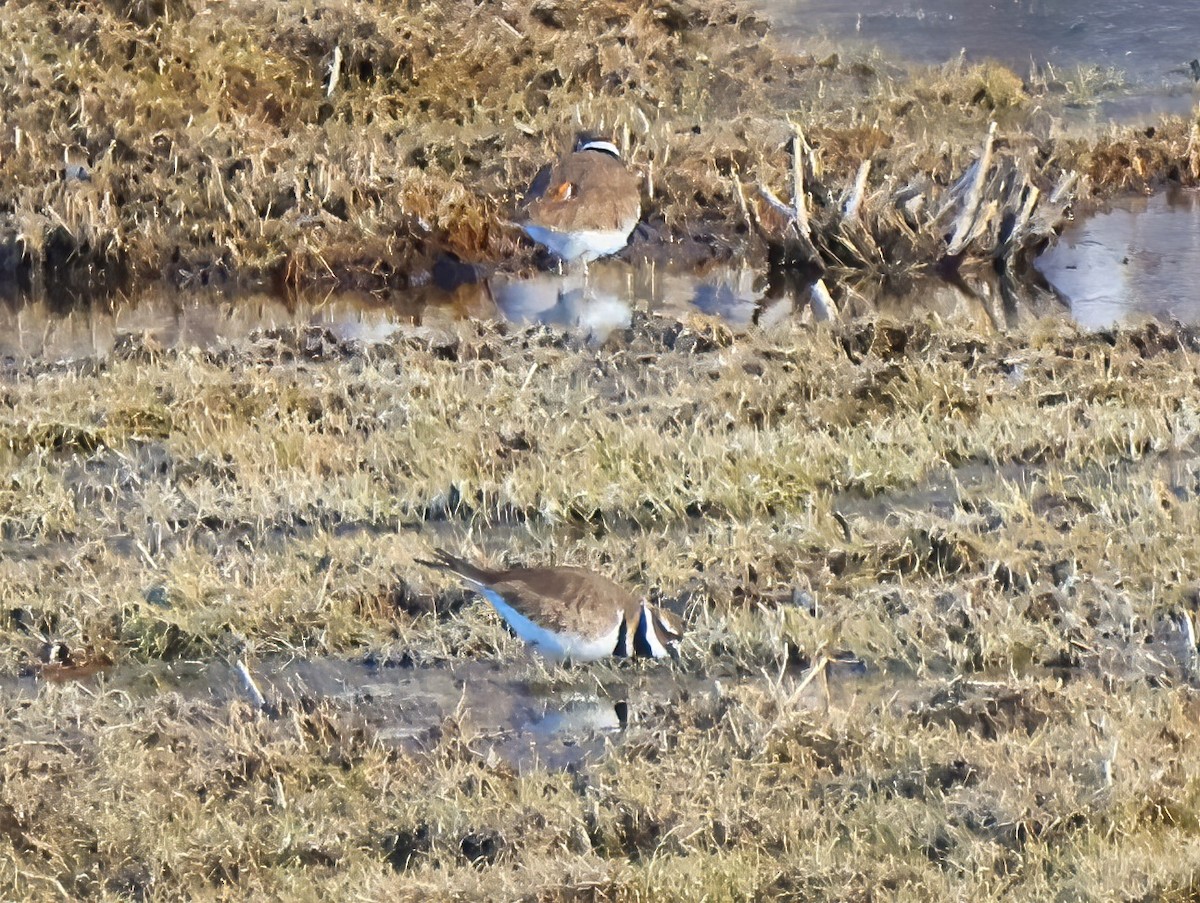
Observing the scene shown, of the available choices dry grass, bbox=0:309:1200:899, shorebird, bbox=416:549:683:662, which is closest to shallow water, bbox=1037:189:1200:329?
dry grass, bbox=0:309:1200:899

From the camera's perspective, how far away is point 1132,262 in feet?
39.5

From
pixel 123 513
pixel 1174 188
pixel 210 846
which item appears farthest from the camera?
pixel 1174 188

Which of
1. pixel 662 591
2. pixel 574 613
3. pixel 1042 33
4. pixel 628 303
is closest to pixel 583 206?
pixel 628 303

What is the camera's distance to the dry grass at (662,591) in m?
4.23

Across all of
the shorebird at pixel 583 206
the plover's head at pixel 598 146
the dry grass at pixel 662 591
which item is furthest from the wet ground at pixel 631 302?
the dry grass at pixel 662 591

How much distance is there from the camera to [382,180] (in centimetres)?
1280

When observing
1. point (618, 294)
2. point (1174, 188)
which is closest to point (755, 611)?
point (618, 294)

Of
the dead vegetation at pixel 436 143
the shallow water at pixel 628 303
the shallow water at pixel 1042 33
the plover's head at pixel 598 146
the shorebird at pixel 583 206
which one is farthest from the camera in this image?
the shallow water at pixel 1042 33

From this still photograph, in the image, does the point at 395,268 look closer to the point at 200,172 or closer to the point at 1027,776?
the point at 200,172

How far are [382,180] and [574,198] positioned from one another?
2507 millimetres

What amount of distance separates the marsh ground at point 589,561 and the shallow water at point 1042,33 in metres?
4.61

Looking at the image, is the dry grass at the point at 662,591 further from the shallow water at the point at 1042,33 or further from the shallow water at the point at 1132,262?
the shallow water at the point at 1042,33

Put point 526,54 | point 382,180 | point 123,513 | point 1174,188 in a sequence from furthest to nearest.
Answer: point 526,54
point 1174,188
point 382,180
point 123,513

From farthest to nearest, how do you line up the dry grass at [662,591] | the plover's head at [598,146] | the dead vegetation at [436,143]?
the dead vegetation at [436,143], the plover's head at [598,146], the dry grass at [662,591]
